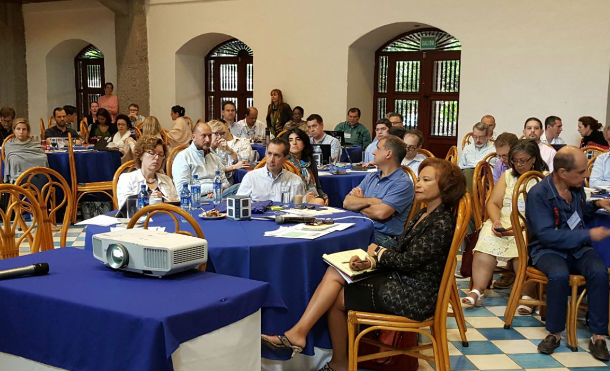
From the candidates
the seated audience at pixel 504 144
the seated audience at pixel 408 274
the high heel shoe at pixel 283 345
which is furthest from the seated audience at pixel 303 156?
the high heel shoe at pixel 283 345

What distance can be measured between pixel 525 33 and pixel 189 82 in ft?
22.5

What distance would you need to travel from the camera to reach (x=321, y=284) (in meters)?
3.18

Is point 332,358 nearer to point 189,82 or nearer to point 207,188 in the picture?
point 207,188

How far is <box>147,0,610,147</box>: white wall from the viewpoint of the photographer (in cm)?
930

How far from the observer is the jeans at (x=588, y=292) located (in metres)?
3.80

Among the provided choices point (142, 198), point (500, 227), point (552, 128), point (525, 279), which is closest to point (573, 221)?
point (525, 279)

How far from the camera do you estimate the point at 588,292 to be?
3.84 metres

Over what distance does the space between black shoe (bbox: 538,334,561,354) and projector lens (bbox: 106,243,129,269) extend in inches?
101

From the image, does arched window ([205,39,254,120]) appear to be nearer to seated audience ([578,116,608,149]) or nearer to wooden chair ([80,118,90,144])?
wooden chair ([80,118,90,144])

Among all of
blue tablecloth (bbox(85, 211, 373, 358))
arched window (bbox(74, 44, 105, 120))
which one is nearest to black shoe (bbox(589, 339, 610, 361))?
blue tablecloth (bbox(85, 211, 373, 358))

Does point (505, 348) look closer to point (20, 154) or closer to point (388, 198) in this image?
point (388, 198)

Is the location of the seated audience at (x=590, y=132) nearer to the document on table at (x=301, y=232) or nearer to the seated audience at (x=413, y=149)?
the seated audience at (x=413, y=149)

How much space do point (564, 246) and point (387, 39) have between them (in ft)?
27.4

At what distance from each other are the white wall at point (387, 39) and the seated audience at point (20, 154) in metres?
5.65
